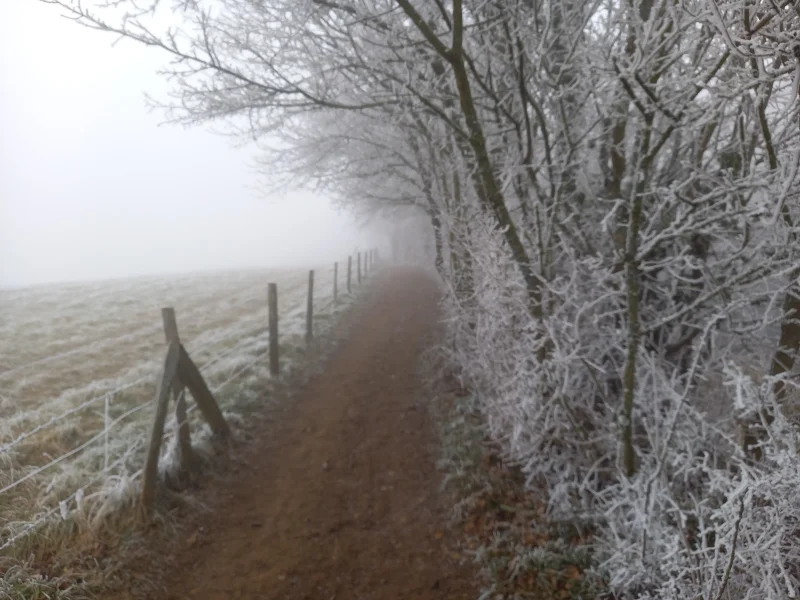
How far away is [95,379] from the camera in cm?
752

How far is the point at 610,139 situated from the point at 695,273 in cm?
134

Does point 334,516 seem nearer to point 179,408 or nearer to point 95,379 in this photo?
point 179,408

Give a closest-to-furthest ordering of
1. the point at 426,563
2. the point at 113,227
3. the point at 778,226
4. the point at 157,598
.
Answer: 1. the point at 778,226
2. the point at 157,598
3. the point at 426,563
4. the point at 113,227

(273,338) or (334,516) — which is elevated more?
(273,338)

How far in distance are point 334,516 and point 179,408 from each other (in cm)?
190

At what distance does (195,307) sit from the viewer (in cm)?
1561

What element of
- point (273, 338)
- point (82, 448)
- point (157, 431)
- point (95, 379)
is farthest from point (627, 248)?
point (95, 379)

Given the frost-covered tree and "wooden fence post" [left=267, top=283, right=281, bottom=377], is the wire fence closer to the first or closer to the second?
"wooden fence post" [left=267, top=283, right=281, bottom=377]

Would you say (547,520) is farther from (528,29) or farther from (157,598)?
(528,29)

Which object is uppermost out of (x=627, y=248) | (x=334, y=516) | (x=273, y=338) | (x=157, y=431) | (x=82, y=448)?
(x=627, y=248)

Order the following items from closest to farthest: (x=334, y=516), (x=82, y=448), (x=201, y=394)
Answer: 1. (x=82, y=448)
2. (x=334, y=516)
3. (x=201, y=394)

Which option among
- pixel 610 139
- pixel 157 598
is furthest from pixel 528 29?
pixel 157 598

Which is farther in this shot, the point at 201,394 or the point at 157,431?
the point at 201,394

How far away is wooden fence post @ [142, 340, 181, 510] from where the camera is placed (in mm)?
4203
